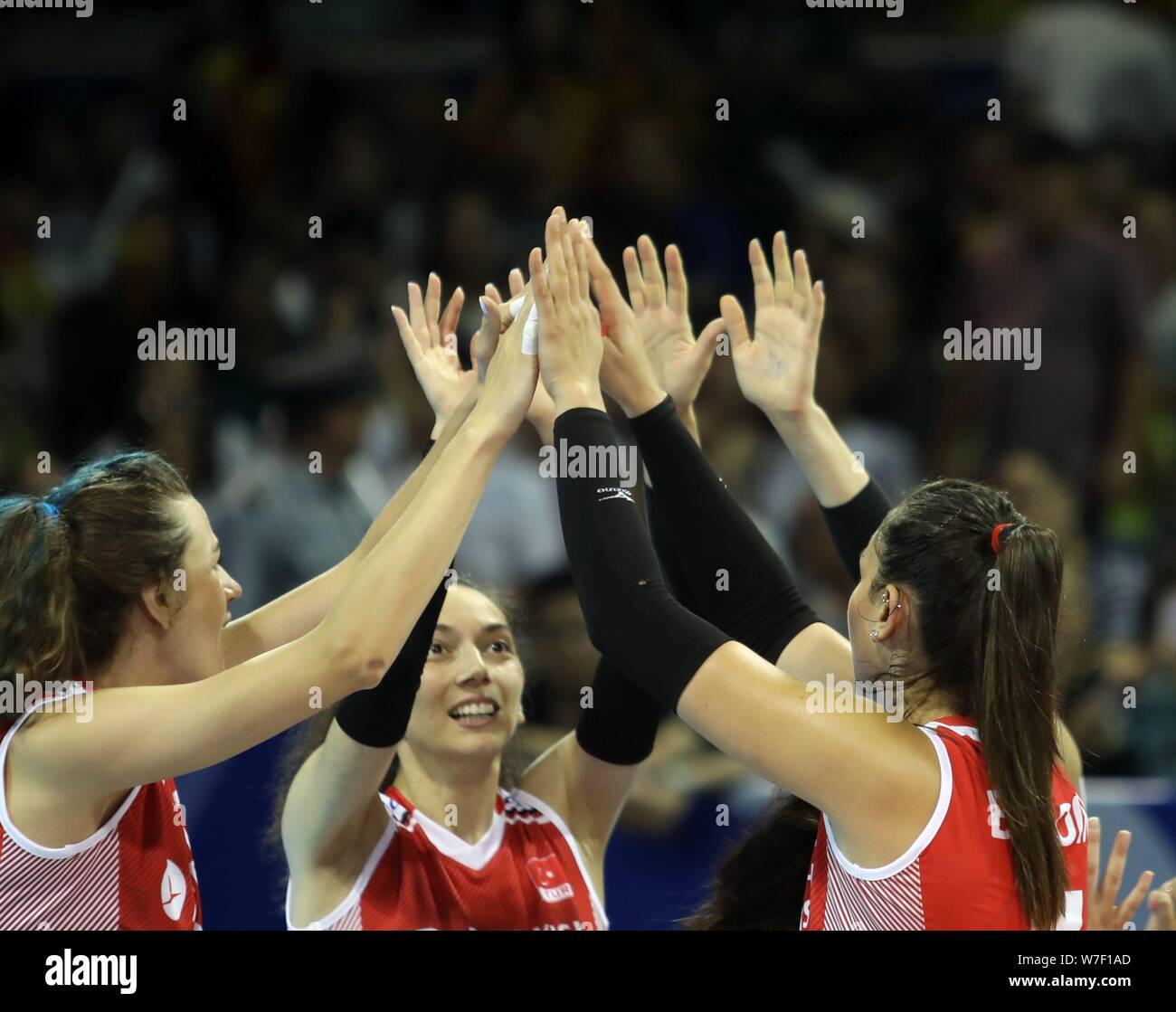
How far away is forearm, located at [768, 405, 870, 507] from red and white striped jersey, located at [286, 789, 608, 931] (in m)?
0.83

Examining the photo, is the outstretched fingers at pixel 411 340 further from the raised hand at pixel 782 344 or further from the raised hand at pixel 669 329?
the raised hand at pixel 782 344

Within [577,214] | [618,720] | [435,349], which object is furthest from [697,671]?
[577,214]

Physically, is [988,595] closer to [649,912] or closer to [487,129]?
[649,912]

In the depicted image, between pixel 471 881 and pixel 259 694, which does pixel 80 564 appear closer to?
pixel 259 694

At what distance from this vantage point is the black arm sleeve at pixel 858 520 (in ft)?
9.34

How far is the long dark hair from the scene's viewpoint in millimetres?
2156

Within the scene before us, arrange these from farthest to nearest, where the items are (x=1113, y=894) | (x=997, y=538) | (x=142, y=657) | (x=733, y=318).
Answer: (x=733, y=318), (x=1113, y=894), (x=142, y=657), (x=997, y=538)

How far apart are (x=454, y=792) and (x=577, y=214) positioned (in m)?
3.66

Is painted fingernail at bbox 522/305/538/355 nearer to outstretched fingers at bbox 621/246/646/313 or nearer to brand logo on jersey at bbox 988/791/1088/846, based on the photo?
outstretched fingers at bbox 621/246/646/313

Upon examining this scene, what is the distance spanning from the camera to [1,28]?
23.7 feet

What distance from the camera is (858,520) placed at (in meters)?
2.86

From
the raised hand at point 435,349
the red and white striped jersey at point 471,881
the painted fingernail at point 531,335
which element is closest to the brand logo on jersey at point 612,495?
the painted fingernail at point 531,335

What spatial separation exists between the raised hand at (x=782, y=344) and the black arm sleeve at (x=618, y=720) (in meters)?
0.58
